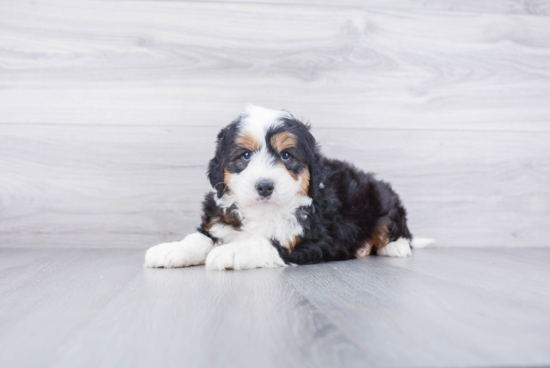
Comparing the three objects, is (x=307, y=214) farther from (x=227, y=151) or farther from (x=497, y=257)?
(x=497, y=257)

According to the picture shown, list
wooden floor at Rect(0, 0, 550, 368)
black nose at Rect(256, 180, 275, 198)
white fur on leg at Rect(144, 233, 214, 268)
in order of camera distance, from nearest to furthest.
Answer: black nose at Rect(256, 180, 275, 198)
white fur on leg at Rect(144, 233, 214, 268)
wooden floor at Rect(0, 0, 550, 368)

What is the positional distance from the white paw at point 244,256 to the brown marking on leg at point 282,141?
0.43 meters

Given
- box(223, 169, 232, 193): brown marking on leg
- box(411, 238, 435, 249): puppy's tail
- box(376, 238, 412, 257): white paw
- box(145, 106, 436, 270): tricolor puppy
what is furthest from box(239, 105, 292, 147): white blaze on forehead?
box(411, 238, 435, 249): puppy's tail

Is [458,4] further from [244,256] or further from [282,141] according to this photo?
[244,256]

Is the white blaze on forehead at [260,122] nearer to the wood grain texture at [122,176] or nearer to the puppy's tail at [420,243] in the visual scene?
the wood grain texture at [122,176]

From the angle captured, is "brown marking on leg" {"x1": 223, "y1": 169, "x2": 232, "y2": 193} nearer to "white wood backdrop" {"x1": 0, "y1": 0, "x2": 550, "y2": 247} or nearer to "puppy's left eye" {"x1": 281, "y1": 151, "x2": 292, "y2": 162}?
"puppy's left eye" {"x1": 281, "y1": 151, "x2": 292, "y2": 162}

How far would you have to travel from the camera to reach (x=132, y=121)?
114 inches

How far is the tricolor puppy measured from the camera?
6.45 feet

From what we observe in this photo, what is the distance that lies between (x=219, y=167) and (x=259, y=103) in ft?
3.02

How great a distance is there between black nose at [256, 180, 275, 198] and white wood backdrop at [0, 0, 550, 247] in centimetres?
103

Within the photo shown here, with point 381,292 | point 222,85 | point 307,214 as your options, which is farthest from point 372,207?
point 222,85

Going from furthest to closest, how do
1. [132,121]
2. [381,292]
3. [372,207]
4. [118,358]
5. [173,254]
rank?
1. [132,121]
2. [372,207]
3. [173,254]
4. [381,292]
5. [118,358]

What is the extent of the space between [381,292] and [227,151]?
990 mm

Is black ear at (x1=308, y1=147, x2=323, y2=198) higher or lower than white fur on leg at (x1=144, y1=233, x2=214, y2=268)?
higher
